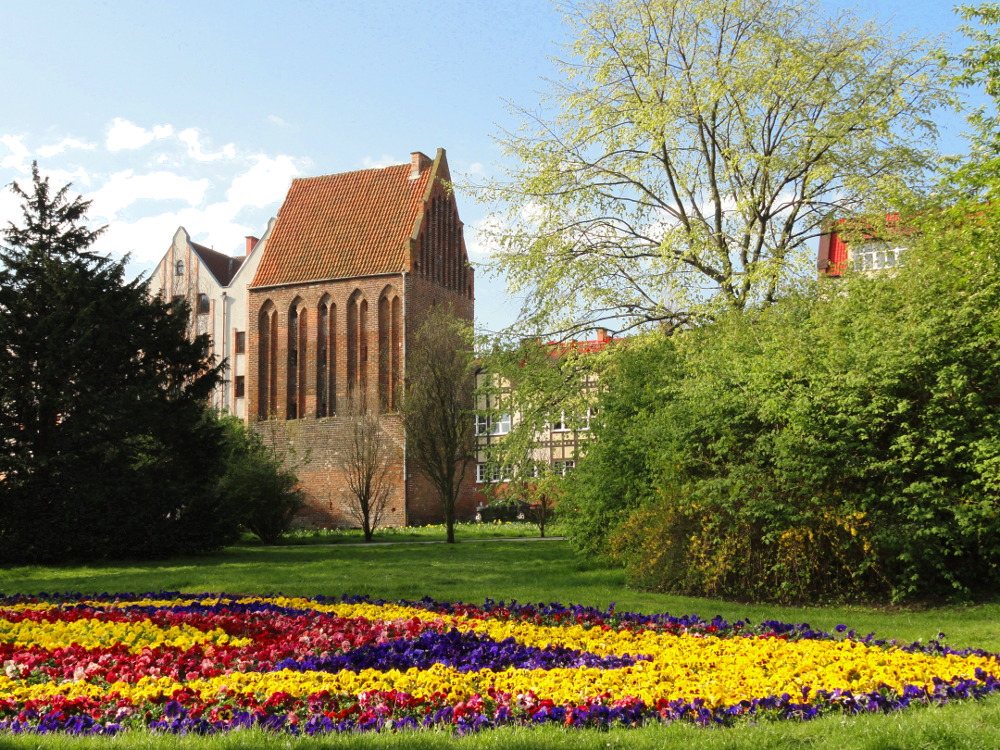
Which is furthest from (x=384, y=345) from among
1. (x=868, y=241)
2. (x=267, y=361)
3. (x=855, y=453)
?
(x=855, y=453)

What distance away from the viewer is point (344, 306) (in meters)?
45.2

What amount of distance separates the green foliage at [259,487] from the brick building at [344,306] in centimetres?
1010

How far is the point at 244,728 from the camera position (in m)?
5.45

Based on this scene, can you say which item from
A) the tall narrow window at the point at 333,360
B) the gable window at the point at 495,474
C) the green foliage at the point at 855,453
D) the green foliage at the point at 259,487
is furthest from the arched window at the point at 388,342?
the green foliage at the point at 855,453

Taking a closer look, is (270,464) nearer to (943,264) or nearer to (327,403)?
(327,403)

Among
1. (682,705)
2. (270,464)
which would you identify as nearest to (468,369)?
(270,464)

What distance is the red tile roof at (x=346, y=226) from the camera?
45219 millimetres

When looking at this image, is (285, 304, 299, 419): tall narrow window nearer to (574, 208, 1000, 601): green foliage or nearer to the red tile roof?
the red tile roof

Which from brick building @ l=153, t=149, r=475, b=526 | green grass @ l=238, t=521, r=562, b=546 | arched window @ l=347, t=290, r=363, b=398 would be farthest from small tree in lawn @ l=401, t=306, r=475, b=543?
arched window @ l=347, t=290, r=363, b=398

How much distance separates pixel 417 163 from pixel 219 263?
63.9ft

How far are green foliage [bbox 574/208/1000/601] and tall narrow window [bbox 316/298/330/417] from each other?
106 feet

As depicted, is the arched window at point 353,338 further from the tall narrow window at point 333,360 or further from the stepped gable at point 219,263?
the stepped gable at point 219,263

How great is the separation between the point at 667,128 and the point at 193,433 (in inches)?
A: 557

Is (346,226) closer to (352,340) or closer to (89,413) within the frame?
(352,340)
